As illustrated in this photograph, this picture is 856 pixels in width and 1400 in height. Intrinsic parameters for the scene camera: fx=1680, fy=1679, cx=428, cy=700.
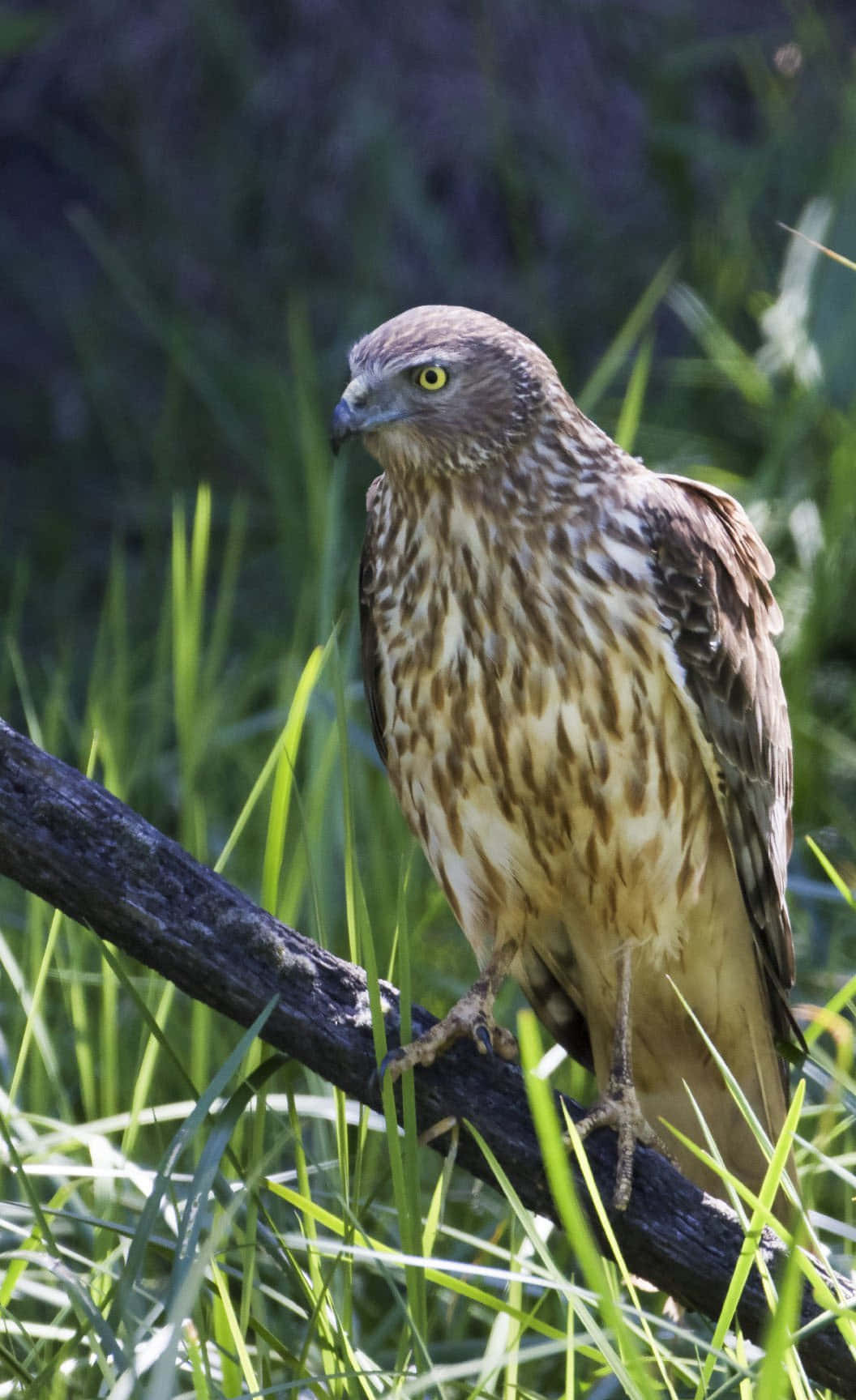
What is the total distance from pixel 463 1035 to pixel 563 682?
0.56 metres

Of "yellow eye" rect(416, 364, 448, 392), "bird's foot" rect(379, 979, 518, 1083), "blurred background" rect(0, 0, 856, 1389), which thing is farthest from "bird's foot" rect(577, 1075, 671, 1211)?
"blurred background" rect(0, 0, 856, 1389)

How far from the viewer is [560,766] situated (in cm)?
262

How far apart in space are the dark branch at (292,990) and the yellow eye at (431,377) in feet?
3.03

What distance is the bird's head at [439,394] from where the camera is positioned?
2.57m

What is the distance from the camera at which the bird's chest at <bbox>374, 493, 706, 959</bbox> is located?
259 cm

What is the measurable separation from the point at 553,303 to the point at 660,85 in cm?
89

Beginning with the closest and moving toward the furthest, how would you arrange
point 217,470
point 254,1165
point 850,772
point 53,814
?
1. point 53,814
2. point 254,1165
3. point 850,772
4. point 217,470

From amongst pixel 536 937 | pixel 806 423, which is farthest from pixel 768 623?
pixel 806 423

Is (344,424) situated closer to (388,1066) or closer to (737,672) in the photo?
(737,672)

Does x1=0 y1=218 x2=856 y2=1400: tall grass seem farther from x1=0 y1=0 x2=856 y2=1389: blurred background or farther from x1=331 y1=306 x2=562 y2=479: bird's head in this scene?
x1=331 y1=306 x2=562 y2=479: bird's head

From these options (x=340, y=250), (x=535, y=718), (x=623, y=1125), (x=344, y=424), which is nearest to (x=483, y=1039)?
(x=623, y=1125)

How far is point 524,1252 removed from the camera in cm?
247

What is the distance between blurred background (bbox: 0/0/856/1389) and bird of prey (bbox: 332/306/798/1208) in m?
1.91

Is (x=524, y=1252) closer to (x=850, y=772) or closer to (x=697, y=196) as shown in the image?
(x=850, y=772)
